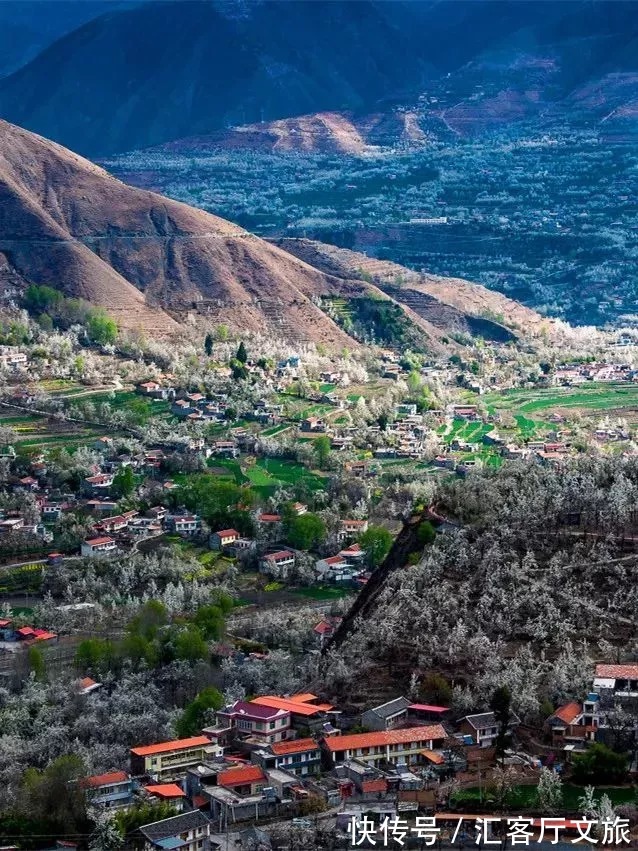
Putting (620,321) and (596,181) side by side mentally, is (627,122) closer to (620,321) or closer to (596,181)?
(596,181)

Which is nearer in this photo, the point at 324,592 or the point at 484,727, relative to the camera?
the point at 484,727

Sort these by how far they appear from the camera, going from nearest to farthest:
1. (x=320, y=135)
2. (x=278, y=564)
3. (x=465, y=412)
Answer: (x=278, y=564)
(x=465, y=412)
(x=320, y=135)

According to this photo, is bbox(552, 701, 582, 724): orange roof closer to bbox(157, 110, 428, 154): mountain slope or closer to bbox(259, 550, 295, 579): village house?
bbox(259, 550, 295, 579): village house

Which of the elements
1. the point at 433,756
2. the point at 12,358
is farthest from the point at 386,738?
the point at 12,358

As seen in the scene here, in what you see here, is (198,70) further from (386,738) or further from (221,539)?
(386,738)

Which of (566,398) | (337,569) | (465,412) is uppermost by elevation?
(566,398)

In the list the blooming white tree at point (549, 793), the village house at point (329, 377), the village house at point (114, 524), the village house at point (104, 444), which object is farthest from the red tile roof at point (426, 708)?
the village house at point (329, 377)

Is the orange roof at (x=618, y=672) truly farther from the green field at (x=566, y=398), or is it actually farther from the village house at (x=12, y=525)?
the green field at (x=566, y=398)
